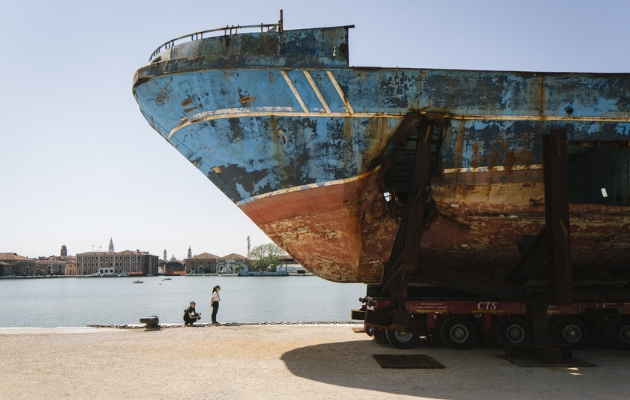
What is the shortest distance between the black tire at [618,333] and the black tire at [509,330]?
4.80 feet

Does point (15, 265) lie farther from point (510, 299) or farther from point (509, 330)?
point (510, 299)

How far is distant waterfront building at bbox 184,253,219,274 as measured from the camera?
170 m

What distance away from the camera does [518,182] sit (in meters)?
8.05

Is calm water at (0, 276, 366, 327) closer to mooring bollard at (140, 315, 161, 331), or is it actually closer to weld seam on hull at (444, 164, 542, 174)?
mooring bollard at (140, 315, 161, 331)

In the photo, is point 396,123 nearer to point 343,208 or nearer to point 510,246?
point 343,208

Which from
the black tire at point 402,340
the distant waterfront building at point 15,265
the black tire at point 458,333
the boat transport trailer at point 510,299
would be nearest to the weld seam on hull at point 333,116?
the boat transport trailer at point 510,299

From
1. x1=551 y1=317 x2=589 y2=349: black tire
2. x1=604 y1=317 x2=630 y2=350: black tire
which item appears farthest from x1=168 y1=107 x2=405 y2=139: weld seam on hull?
x1=604 y1=317 x2=630 y2=350: black tire

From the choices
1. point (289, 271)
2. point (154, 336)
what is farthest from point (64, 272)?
point (154, 336)

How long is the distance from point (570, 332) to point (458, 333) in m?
1.89

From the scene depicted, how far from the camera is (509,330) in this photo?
9008 mm

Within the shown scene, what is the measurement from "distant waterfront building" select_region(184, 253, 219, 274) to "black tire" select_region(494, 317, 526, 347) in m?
165

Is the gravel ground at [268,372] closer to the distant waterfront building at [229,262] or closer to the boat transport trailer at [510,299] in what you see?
the boat transport trailer at [510,299]

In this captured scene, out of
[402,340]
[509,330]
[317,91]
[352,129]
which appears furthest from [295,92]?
[509,330]

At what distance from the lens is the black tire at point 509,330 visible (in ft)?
29.5
